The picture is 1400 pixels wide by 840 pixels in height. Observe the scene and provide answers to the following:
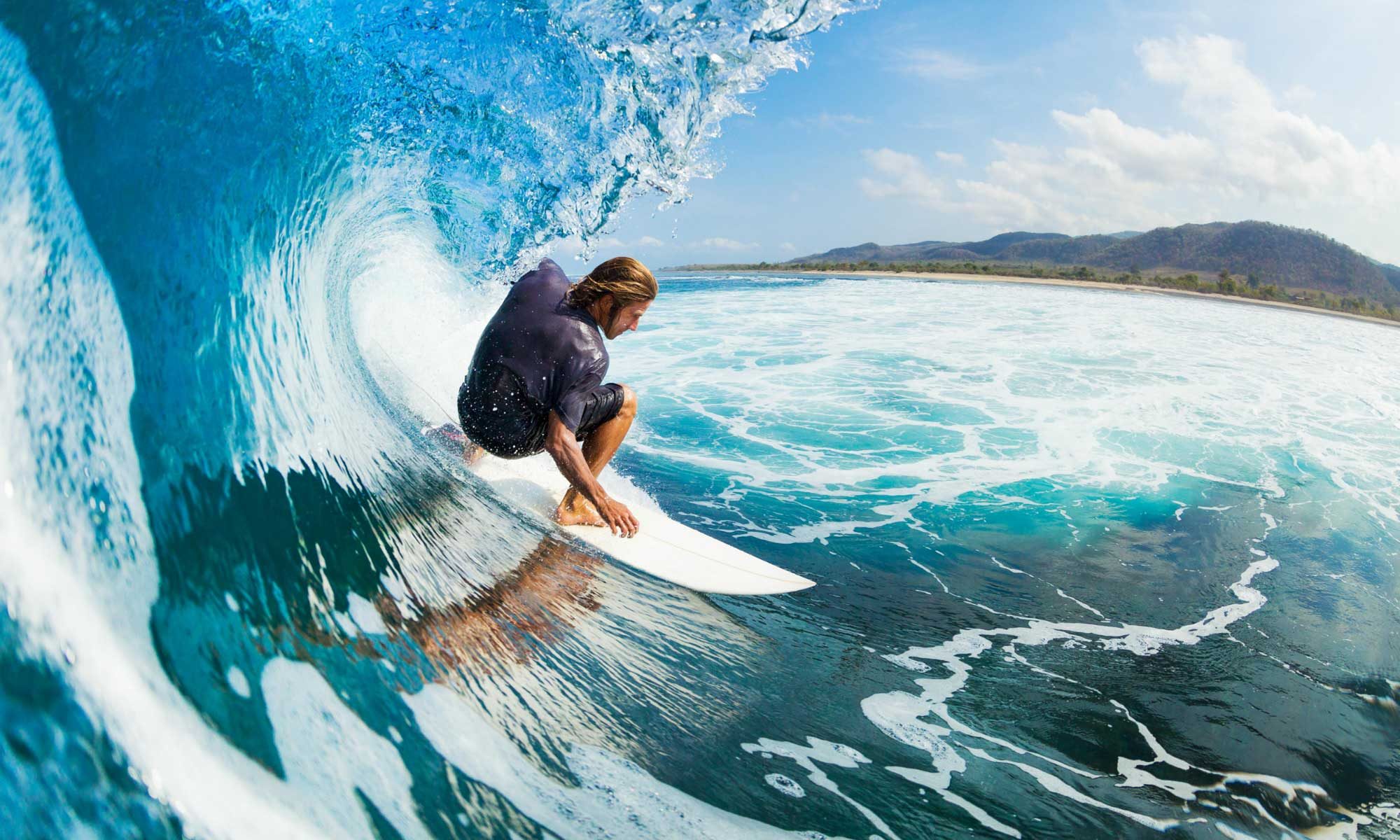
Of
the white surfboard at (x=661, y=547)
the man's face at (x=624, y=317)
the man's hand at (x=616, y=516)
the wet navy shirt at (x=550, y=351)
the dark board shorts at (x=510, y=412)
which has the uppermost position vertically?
the man's face at (x=624, y=317)

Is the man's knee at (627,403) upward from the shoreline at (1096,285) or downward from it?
downward

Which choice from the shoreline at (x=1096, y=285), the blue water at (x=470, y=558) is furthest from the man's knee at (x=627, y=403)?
the shoreline at (x=1096, y=285)

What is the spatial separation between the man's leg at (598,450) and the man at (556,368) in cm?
9

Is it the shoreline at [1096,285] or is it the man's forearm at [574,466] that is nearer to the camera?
the man's forearm at [574,466]

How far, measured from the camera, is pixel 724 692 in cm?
229

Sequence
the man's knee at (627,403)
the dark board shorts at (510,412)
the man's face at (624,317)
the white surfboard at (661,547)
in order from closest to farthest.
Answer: the dark board shorts at (510,412) < the man's face at (624,317) < the man's knee at (627,403) < the white surfboard at (661,547)

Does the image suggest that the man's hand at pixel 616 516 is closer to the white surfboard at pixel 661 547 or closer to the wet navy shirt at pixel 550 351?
the white surfboard at pixel 661 547

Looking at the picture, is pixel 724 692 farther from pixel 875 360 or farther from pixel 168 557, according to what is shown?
pixel 875 360

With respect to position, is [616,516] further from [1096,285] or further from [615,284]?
[1096,285]

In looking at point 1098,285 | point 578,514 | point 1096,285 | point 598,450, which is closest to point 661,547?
point 578,514

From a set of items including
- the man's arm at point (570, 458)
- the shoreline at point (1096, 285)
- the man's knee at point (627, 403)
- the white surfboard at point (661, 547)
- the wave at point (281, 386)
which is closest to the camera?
the wave at point (281, 386)

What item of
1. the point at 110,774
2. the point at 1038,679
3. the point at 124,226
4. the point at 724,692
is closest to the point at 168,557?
the point at 110,774

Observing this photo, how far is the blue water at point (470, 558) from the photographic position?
3.67 feet

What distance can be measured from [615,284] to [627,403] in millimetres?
586
